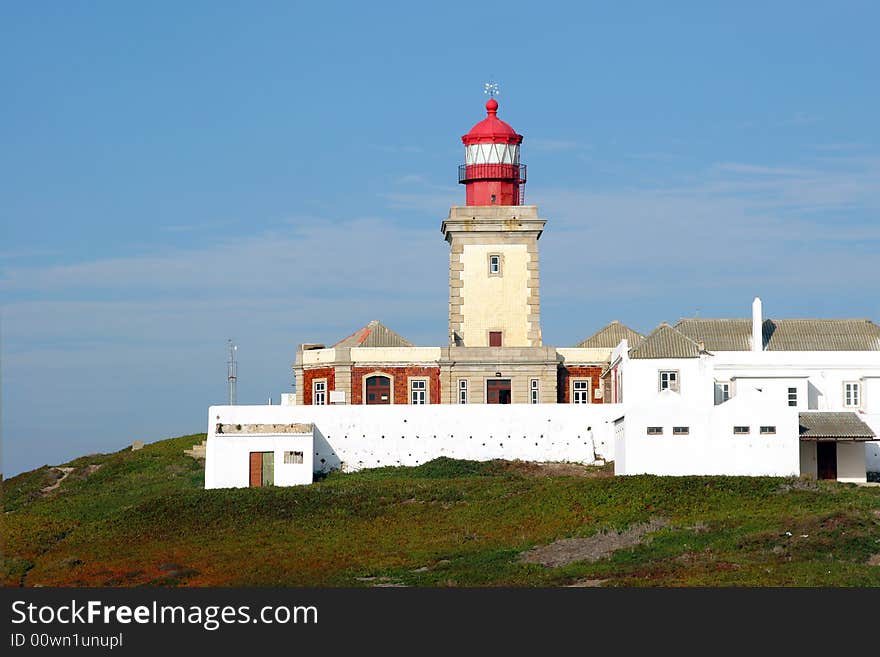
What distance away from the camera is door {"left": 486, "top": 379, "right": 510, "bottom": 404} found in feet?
205

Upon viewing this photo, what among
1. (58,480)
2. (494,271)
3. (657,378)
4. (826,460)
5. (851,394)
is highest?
(494,271)

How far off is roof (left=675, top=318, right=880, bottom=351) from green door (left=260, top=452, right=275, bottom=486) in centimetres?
1478

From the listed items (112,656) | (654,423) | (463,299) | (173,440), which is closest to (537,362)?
(463,299)

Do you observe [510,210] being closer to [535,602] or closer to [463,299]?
[463,299]

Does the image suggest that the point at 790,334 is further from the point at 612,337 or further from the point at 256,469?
the point at 256,469

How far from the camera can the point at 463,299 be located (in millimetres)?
64688

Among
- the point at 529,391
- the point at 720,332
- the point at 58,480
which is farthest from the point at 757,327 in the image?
the point at 58,480

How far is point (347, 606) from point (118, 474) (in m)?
28.5

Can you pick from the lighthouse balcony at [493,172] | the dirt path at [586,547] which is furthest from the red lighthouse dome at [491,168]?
the dirt path at [586,547]

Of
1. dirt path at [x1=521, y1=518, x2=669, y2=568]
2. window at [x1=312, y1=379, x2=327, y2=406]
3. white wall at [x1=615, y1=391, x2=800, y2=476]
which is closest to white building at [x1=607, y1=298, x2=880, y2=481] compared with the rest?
white wall at [x1=615, y1=391, x2=800, y2=476]

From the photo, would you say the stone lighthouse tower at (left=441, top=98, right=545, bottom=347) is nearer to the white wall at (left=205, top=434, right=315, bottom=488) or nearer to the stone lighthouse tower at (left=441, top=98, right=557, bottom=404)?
the stone lighthouse tower at (left=441, top=98, right=557, bottom=404)

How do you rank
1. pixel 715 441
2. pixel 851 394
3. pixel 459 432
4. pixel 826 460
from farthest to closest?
pixel 851 394
pixel 459 432
pixel 826 460
pixel 715 441

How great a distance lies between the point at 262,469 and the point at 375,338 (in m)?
9.89

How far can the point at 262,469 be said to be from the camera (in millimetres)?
55969
